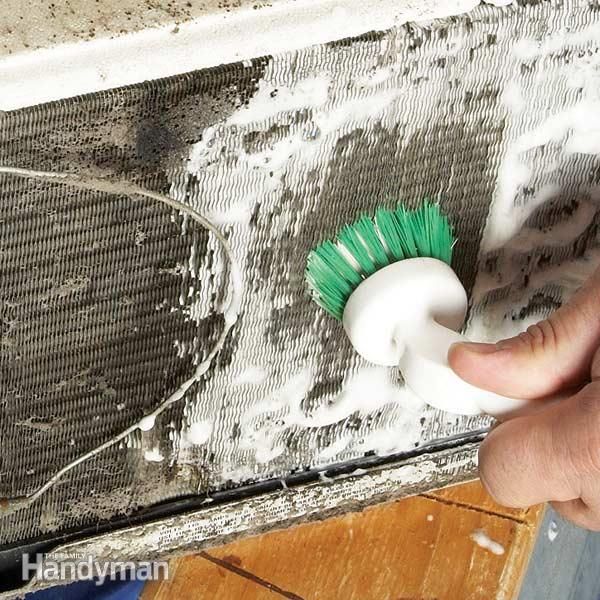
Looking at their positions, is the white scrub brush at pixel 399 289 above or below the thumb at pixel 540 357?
above

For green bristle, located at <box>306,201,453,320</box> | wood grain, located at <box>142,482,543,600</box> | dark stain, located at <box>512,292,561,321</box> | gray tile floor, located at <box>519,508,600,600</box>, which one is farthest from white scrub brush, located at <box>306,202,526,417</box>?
gray tile floor, located at <box>519,508,600,600</box>

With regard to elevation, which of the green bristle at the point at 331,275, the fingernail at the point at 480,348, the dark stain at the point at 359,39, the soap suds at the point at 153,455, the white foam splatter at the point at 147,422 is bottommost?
the fingernail at the point at 480,348

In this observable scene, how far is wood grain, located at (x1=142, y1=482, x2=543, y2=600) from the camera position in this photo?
78 centimetres

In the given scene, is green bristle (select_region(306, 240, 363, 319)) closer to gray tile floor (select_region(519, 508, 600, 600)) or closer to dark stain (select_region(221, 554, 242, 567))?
dark stain (select_region(221, 554, 242, 567))

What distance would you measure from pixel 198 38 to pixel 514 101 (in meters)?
0.22

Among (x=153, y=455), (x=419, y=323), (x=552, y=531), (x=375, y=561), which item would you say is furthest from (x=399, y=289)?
(x=552, y=531)

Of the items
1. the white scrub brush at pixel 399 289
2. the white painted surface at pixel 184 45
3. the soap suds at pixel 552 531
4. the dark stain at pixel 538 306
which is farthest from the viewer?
the soap suds at pixel 552 531

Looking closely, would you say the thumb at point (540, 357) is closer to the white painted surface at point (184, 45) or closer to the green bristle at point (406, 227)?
the green bristle at point (406, 227)

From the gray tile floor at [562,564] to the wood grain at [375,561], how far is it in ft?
0.27

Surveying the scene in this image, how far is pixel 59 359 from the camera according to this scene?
53 centimetres

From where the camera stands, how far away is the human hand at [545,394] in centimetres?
44

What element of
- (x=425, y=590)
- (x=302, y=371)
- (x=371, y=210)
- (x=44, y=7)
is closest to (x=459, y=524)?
(x=425, y=590)

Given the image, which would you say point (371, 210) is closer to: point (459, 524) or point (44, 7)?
point (44, 7)

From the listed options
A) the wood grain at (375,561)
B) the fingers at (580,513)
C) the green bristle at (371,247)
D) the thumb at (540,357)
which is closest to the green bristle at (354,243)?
the green bristle at (371,247)
